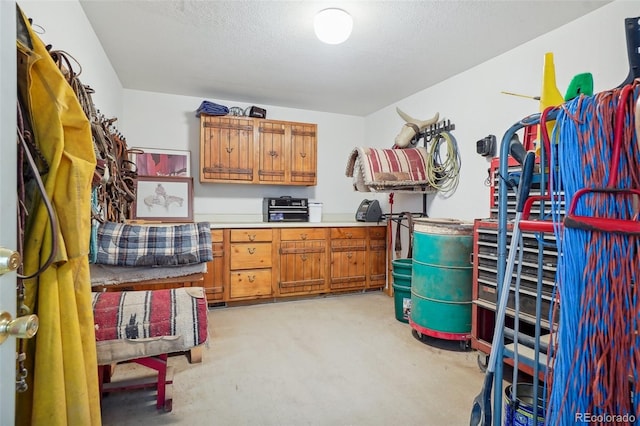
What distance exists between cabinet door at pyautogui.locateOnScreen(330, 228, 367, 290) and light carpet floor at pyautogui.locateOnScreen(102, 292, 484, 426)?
871 millimetres

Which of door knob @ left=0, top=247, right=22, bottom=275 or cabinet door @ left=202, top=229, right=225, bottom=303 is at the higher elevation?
door knob @ left=0, top=247, right=22, bottom=275

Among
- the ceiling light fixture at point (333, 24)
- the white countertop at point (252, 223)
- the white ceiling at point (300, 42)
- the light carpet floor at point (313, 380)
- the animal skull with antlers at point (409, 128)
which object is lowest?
the light carpet floor at point (313, 380)

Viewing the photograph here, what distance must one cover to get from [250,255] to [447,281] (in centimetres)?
204

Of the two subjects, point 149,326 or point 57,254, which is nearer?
point 57,254

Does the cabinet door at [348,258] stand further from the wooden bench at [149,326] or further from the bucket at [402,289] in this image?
the wooden bench at [149,326]

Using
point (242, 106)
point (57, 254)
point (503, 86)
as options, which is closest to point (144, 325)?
point (57, 254)

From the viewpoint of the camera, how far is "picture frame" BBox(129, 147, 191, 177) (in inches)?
151

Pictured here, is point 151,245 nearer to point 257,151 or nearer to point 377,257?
point 257,151

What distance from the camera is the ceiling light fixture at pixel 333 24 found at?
2191 millimetres

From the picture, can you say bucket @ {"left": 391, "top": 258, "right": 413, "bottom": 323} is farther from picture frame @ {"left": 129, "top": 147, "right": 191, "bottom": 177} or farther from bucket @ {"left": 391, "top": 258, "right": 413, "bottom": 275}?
picture frame @ {"left": 129, "top": 147, "right": 191, "bottom": 177}

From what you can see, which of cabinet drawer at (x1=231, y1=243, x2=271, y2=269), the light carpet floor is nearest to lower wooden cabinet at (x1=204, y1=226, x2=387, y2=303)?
cabinet drawer at (x1=231, y1=243, x2=271, y2=269)

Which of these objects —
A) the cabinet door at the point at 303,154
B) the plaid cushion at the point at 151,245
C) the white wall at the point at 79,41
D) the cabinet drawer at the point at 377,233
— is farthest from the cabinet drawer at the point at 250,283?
the white wall at the point at 79,41

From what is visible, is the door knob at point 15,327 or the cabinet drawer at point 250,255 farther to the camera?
the cabinet drawer at point 250,255

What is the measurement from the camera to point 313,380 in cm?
212
